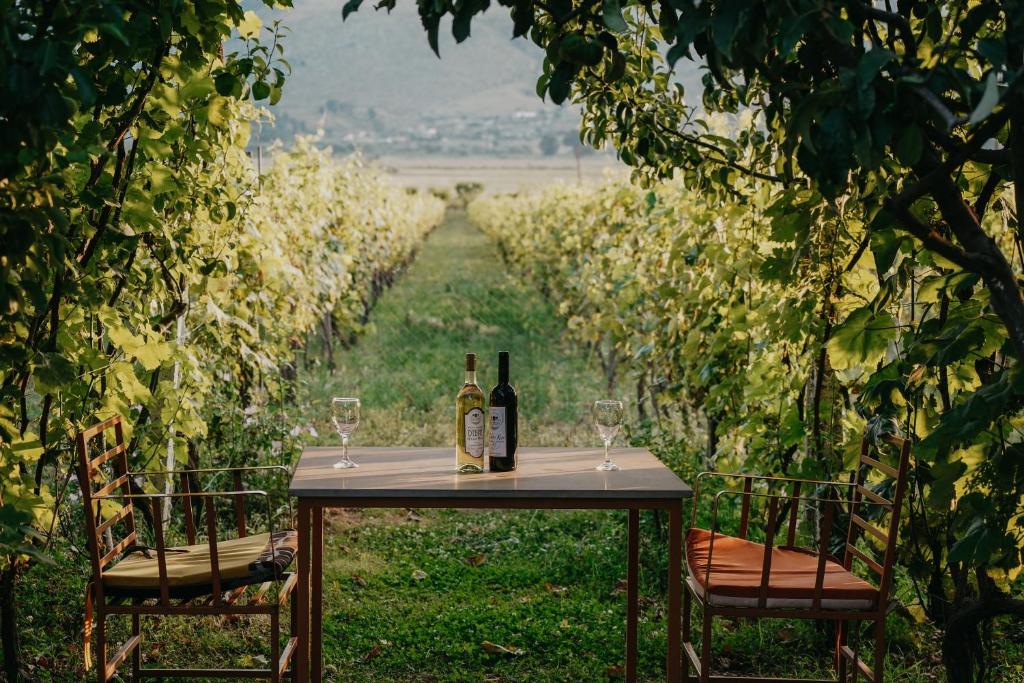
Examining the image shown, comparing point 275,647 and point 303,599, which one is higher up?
point 303,599

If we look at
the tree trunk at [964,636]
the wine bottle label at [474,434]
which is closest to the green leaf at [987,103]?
the wine bottle label at [474,434]

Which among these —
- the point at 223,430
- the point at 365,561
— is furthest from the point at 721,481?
the point at 223,430

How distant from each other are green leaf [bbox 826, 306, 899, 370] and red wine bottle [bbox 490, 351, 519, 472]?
0.82 meters

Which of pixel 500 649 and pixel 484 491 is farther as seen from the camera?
pixel 500 649

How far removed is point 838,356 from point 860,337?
0.23 feet

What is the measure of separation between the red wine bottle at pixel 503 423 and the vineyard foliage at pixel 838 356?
783 mm

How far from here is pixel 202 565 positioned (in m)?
2.53

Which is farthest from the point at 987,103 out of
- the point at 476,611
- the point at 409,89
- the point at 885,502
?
the point at 409,89

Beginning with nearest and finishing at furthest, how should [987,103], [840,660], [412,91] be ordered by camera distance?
[987,103] < [840,660] < [412,91]

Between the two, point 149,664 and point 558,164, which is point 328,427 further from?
point 558,164

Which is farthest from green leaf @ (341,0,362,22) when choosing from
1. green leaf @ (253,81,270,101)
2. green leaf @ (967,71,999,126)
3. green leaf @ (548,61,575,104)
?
green leaf @ (967,71,999,126)

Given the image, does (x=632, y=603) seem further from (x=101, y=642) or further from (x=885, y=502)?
(x=101, y=642)

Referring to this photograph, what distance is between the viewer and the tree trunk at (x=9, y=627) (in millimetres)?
2662

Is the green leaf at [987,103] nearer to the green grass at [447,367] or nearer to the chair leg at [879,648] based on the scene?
the chair leg at [879,648]
